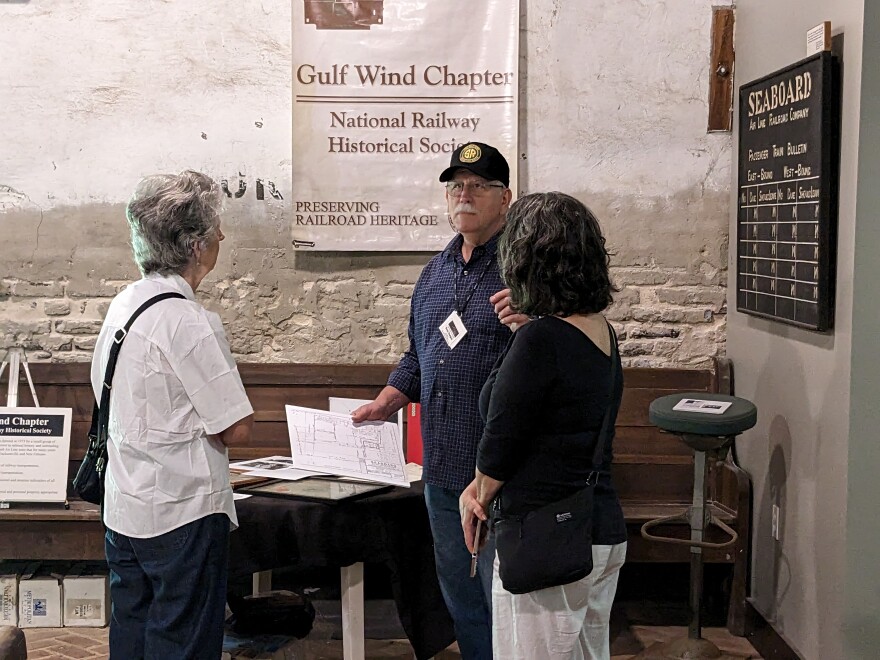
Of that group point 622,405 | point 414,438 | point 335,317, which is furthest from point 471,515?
point 335,317

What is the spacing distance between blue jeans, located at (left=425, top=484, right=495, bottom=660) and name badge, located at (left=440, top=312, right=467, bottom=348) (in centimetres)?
48

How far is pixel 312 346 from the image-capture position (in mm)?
5266

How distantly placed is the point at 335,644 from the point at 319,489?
3.70 ft

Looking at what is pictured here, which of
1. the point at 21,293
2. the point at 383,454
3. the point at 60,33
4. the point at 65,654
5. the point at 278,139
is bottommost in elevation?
the point at 65,654

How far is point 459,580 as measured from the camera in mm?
3527

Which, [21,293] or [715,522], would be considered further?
[21,293]

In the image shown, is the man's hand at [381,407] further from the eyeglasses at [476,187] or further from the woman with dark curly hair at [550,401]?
the woman with dark curly hair at [550,401]

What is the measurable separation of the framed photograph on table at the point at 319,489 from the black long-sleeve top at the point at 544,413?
1329 millimetres

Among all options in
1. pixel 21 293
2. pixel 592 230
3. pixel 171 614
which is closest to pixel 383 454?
pixel 171 614

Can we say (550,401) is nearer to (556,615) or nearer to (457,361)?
(556,615)

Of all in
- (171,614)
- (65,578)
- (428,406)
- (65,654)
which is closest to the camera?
(171,614)

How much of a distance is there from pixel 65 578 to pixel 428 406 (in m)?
2.35

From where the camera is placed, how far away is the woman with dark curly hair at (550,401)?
254 cm

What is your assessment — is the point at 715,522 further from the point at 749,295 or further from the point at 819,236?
the point at 819,236
